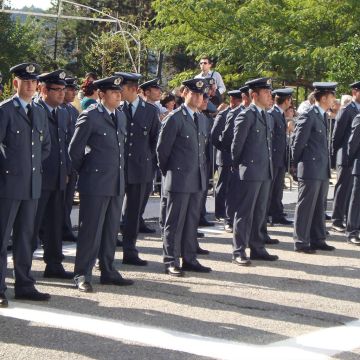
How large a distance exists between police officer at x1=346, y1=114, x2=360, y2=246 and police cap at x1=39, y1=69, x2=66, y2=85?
4.31 m

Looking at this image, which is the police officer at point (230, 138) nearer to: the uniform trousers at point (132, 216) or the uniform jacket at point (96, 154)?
the uniform trousers at point (132, 216)

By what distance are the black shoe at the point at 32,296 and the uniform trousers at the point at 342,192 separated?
19.1 ft

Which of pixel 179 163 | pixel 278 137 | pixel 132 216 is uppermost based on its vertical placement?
pixel 278 137

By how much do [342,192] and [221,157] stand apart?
1.80 meters

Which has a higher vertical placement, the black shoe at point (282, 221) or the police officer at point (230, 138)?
the police officer at point (230, 138)

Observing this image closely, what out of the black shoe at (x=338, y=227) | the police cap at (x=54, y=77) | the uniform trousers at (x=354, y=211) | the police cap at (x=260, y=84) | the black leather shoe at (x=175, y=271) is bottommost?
the black leather shoe at (x=175, y=271)

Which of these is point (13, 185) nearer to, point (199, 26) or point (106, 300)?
point (106, 300)

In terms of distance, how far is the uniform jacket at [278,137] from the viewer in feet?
41.4

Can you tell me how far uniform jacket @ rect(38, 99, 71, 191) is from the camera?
29.6ft

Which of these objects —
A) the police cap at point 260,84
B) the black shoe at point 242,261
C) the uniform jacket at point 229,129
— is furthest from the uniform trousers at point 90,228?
the uniform jacket at point 229,129

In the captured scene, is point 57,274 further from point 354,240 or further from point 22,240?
point 354,240

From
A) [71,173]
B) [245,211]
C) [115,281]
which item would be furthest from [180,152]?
[71,173]

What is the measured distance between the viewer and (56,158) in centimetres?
912

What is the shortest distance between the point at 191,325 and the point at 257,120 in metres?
3.36
